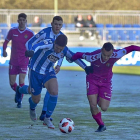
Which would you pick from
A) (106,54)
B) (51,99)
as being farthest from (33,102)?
(106,54)

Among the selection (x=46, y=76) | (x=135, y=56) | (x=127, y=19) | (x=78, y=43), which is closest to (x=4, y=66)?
(x=78, y=43)

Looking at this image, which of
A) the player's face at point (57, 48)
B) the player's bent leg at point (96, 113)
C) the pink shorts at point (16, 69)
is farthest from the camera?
the pink shorts at point (16, 69)

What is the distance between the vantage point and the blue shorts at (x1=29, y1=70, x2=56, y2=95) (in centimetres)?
852

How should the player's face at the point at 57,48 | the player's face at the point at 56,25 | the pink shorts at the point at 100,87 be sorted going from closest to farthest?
the player's face at the point at 57,48
the pink shorts at the point at 100,87
the player's face at the point at 56,25

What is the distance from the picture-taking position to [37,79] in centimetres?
860

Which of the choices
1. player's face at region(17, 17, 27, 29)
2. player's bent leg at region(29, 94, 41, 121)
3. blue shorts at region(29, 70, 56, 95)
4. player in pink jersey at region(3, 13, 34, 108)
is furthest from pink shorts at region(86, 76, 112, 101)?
player in pink jersey at region(3, 13, 34, 108)

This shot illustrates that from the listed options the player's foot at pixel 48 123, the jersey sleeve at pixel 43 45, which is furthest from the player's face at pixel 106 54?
the player's foot at pixel 48 123

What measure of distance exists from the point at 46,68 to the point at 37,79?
0.25 meters

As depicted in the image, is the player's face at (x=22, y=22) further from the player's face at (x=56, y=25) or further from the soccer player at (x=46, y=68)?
the soccer player at (x=46, y=68)

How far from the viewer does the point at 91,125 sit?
8586 millimetres

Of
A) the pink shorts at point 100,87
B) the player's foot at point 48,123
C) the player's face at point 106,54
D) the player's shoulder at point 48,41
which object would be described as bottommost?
the player's foot at point 48,123

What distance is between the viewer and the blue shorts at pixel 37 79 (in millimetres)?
8516

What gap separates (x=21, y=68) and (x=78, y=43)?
1592 centimetres

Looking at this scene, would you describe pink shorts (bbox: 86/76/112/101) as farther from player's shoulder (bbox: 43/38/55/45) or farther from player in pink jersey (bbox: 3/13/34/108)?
player in pink jersey (bbox: 3/13/34/108)
